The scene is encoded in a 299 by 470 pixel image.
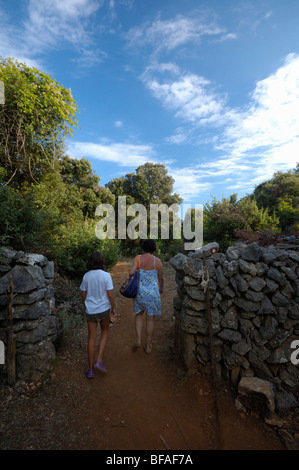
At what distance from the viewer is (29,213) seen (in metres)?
4.20

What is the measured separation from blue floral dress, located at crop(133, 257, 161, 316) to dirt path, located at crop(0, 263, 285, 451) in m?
0.91

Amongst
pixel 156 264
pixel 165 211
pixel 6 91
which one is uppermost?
pixel 6 91

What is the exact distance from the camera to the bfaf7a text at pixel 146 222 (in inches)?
456

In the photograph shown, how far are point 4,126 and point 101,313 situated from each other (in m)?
6.73

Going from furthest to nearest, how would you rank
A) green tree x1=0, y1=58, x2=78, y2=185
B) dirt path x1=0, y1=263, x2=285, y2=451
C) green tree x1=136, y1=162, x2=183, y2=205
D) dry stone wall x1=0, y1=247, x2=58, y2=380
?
1. green tree x1=136, y1=162, x2=183, y2=205
2. green tree x1=0, y1=58, x2=78, y2=185
3. dry stone wall x1=0, y1=247, x2=58, y2=380
4. dirt path x1=0, y1=263, x2=285, y2=451

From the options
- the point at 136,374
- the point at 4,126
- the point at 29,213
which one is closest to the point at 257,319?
the point at 136,374

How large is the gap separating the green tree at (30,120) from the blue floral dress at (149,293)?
5.01 m

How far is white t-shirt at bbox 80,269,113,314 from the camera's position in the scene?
9.20 feet

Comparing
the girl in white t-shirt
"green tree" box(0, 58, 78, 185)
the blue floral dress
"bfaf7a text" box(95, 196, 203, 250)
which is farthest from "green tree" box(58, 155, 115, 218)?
the girl in white t-shirt

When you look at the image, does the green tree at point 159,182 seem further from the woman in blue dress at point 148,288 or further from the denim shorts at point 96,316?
the denim shorts at point 96,316
